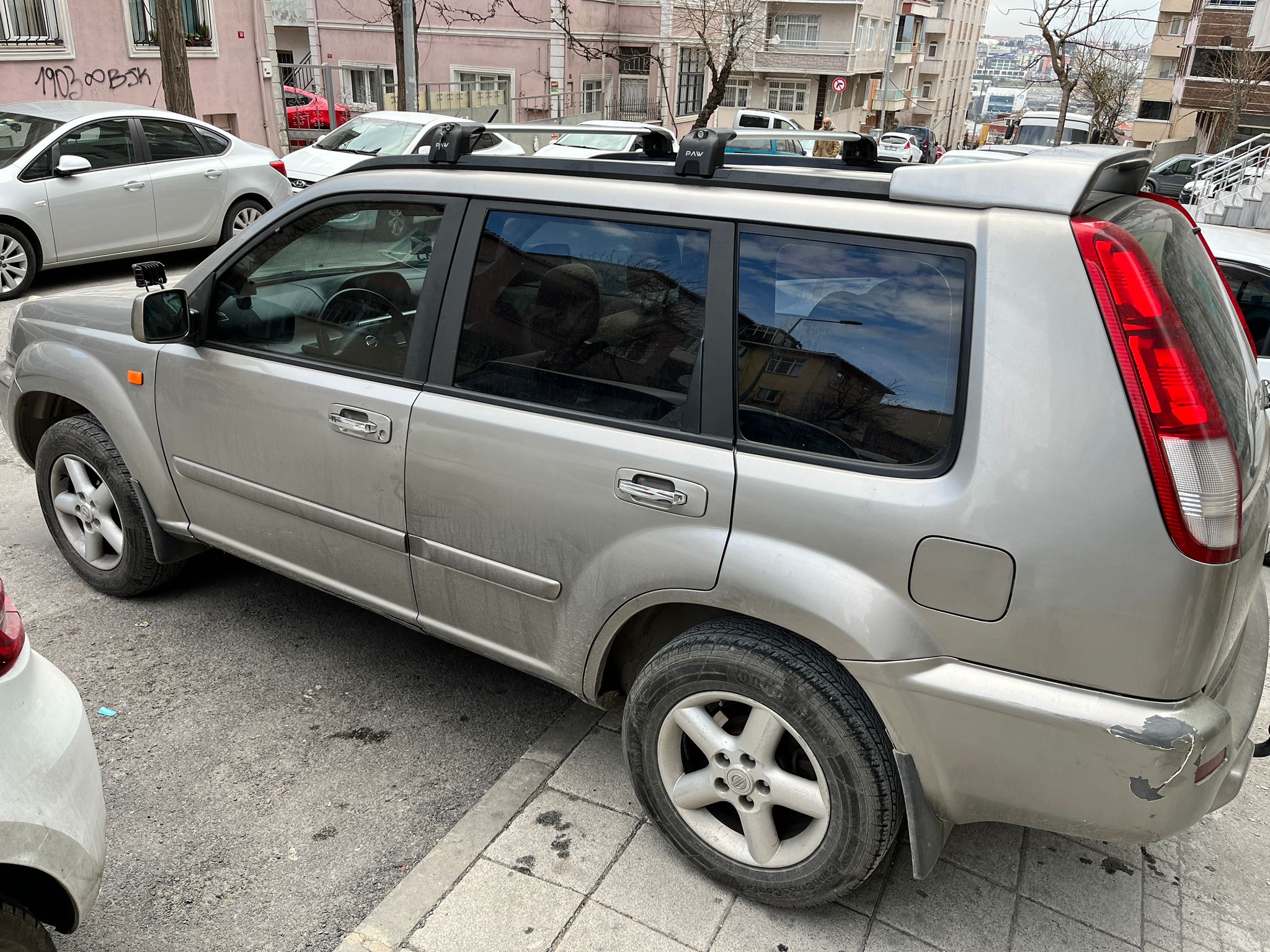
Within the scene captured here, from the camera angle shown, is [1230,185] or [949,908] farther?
[1230,185]

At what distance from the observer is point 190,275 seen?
356 centimetres

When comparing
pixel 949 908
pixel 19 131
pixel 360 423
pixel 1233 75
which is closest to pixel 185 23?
pixel 19 131

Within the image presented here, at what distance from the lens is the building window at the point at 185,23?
1920cm

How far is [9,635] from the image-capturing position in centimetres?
202

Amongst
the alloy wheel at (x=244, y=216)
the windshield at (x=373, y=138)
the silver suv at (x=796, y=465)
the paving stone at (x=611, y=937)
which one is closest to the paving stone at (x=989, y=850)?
the silver suv at (x=796, y=465)

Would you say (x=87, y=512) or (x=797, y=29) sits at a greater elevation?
(x=797, y=29)

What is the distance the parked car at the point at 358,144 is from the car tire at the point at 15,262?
3777mm

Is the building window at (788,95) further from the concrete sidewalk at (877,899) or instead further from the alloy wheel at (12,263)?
the concrete sidewalk at (877,899)

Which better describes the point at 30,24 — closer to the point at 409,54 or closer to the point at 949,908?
the point at 409,54

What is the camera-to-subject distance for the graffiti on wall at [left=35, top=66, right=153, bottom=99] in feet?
58.4

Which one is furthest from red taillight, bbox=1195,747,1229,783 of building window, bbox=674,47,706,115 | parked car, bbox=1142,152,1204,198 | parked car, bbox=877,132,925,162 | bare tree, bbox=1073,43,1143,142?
bare tree, bbox=1073,43,1143,142

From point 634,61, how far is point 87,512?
37996mm

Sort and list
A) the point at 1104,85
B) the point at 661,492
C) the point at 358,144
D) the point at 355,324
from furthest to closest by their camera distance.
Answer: the point at 1104,85, the point at 358,144, the point at 355,324, the point at 661,492

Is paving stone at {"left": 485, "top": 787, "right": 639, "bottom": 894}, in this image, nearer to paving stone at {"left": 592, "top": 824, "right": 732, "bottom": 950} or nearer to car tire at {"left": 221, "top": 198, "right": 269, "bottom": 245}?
paving stone at {"left": 592, "top": 824, "right": 732, "bottom": 950}
